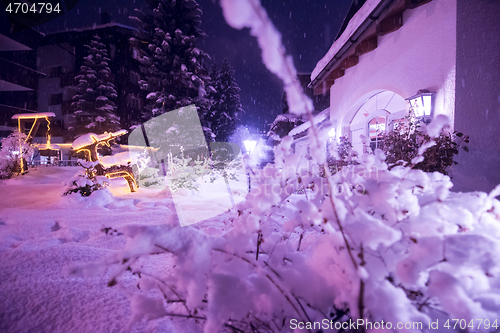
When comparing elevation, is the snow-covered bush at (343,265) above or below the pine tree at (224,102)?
below

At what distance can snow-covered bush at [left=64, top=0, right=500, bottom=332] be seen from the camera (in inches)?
26.1

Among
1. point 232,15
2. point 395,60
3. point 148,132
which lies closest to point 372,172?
point 232,15

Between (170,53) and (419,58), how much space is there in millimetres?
11607

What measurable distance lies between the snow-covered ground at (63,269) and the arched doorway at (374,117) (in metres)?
5.37

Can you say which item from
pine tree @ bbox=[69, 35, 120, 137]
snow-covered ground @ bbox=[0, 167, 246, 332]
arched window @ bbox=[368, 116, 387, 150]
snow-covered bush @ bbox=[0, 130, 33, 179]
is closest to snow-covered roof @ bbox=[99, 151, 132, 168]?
snow-covered ground @ bbox=[0, 167, 246, 332]

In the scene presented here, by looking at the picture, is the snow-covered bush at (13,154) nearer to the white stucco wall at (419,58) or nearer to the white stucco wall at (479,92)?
the white stucco wall at (419,58)

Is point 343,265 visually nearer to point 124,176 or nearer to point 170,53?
point 124,176

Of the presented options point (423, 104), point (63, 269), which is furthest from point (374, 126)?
point (63, 269)

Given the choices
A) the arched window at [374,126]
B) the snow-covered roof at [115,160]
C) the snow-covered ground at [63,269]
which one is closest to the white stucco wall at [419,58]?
the arched window at [374,126]

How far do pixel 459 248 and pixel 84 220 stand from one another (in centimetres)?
407

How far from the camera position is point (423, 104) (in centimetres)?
418

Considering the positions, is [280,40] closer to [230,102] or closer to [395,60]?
[395,60]

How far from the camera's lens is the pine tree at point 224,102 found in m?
23.1

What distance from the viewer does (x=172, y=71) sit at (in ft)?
39.9
